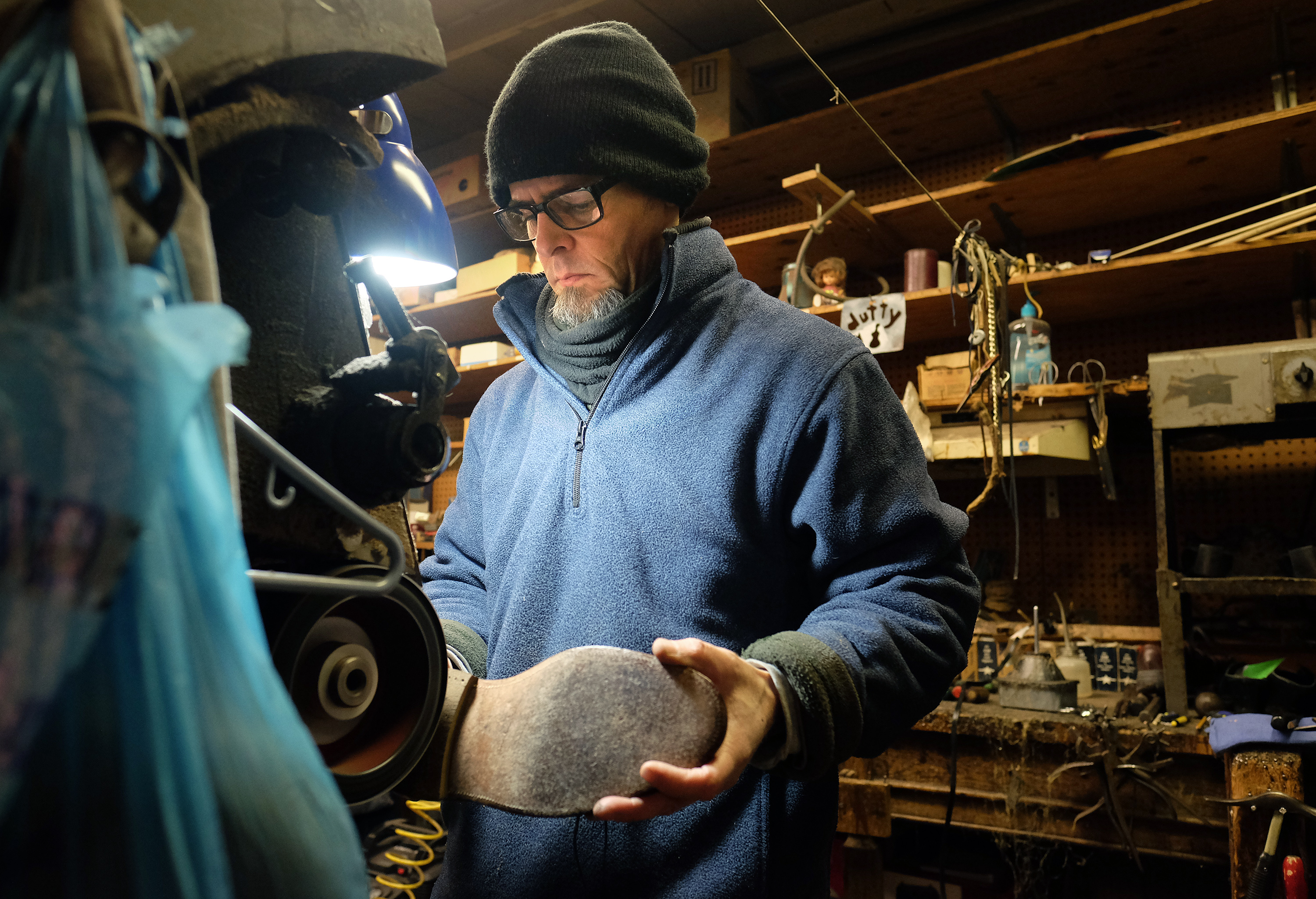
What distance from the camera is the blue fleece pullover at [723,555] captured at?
886 mm

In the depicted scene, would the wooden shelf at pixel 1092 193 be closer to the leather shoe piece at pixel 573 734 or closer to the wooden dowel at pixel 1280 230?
the wooden dowel at pixel 1280 230

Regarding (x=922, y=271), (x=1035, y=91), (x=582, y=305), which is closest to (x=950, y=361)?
(x=922, y=271)

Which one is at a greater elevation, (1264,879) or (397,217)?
(397,217)

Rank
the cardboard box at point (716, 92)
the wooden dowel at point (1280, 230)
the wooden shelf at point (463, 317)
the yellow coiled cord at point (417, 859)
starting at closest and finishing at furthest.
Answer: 1. the wooden dowel at point (1280, 230)
2. the yellow coiled cord at point (417, 859)
3. the cardboard box at point (716, 92)
4. the wooden shelf at point (463, 317)

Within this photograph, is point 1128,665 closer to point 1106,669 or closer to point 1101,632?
point 1106,669

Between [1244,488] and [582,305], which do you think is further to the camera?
[1244,488]

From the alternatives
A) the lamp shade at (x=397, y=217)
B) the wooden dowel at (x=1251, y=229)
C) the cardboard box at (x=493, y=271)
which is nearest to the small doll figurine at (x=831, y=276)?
the wooden dowel at (x=1251, y=229)

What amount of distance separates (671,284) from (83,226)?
0.86 m

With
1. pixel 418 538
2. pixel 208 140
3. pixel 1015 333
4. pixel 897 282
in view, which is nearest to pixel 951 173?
pixel 897 282

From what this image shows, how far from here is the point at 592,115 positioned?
3.57 ft

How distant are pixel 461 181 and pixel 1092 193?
2523mm

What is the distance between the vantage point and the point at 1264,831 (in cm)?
Answer: 151

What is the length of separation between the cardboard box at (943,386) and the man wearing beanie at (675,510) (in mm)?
1441

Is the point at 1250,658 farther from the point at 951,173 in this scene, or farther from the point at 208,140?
the point at 208,140
